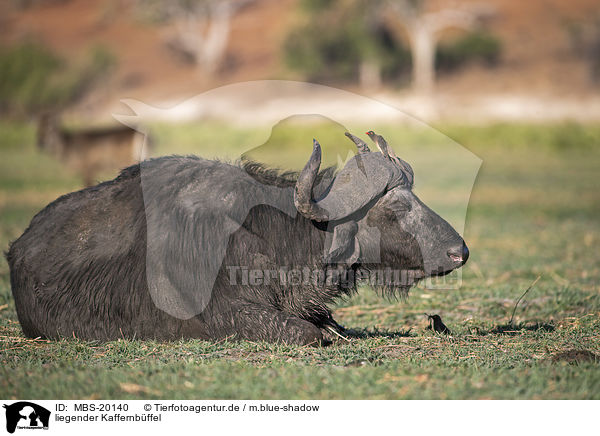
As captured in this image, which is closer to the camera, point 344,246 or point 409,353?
point 409,353

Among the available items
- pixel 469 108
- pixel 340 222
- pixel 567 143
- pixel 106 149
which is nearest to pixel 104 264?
pixel 340 222

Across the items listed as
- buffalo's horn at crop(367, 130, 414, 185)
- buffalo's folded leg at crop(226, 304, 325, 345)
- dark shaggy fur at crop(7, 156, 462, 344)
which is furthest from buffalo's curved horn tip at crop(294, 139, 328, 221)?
buffalo's folded leg at crop(226, 304, 325, 345)

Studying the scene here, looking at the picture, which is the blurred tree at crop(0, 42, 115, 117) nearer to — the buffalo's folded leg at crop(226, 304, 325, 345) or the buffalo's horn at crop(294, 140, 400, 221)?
the buffalo's folded leg at crop(226, 304, 325, 345)

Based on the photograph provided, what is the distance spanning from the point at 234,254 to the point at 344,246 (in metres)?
0.87

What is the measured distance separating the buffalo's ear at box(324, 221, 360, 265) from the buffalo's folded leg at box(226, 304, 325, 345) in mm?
571

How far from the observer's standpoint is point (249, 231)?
19.6ft

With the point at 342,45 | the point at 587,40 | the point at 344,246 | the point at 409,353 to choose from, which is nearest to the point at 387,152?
the point at 344,246

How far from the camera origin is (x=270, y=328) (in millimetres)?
5805

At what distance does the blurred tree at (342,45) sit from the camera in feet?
180

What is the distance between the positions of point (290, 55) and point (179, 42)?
1862 centimetres

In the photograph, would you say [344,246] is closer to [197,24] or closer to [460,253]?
[460,253]

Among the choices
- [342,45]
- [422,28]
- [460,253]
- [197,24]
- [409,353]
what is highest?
[197,24]

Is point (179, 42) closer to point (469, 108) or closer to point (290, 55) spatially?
point (290, 55)
